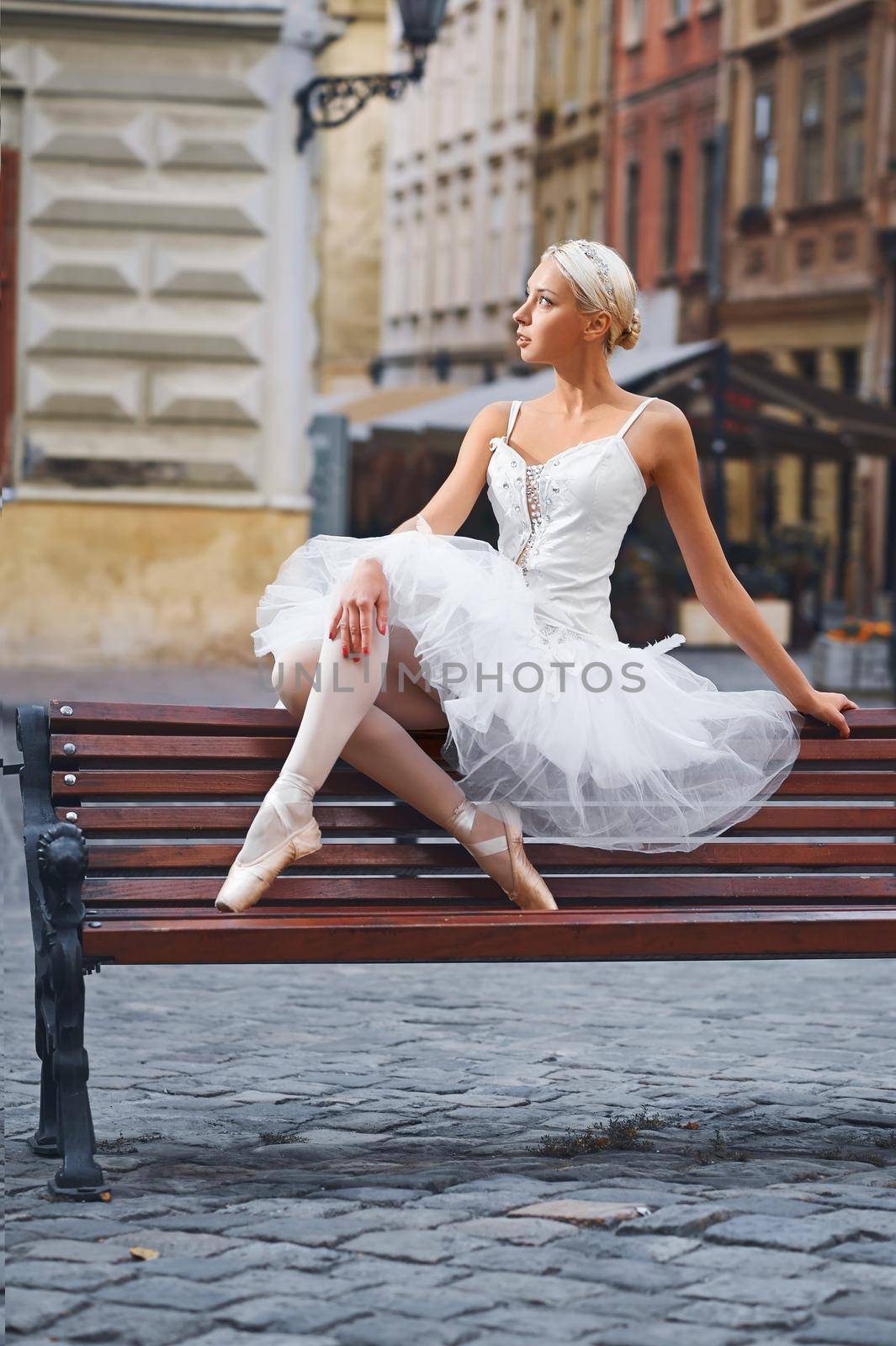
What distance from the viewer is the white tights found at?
14.0 ft

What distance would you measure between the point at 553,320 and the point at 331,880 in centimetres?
121

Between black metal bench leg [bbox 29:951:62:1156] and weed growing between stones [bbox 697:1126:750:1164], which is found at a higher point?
black metal bench leg [bbox 29:951:62:1156]

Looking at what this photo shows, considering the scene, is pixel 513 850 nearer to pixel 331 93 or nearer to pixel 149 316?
pixel 149 316

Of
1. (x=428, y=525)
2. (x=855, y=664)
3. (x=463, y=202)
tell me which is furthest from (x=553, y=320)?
(x=463, y=202)

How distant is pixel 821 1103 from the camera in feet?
16.0

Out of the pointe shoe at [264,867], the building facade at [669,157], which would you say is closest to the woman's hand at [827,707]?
the pointe shoe at [264,867]

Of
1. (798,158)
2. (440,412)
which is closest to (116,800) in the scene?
(440,412)

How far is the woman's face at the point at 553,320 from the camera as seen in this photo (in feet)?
15.0

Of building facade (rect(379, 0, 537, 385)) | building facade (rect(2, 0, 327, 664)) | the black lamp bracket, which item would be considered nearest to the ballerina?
building facade (rect(2, 0, 327, 664))

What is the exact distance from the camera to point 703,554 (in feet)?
15.3

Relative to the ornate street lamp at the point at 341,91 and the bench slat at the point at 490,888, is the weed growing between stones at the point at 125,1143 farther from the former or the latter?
the ornate street lamp at the point at 341,91

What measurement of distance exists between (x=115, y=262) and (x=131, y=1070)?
1158 cm

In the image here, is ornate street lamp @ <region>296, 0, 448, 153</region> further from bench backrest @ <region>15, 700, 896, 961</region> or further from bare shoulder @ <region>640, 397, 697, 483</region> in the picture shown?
bench backrest @ <region>15, 700, 896, 961</region>

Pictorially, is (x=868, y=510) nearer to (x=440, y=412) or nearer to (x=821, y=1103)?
(x=440, y=412)
